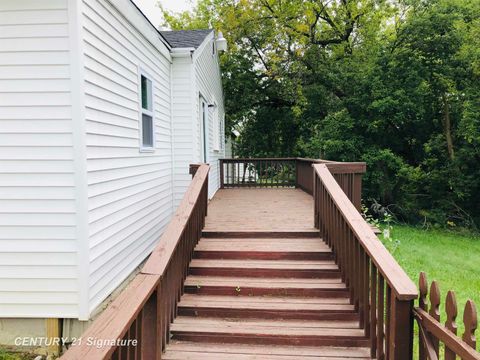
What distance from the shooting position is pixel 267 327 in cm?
345

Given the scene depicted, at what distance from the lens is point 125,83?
482cm

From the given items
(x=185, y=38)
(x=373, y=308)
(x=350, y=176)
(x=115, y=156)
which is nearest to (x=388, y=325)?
(x=373, y=308)

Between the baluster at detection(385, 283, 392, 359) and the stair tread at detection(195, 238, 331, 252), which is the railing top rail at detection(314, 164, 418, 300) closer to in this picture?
the baluster at detection(385, 283, 392, 359)

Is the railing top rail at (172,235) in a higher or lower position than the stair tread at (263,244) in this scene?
higher

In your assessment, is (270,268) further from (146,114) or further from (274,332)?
Answer: (146,114)

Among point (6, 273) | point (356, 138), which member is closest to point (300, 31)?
point (356, 138)

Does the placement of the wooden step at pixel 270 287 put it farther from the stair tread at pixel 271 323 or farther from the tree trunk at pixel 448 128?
the tree trunk at pixel 448 128

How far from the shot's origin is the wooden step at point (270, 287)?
390 cm

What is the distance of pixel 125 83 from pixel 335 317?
371cm

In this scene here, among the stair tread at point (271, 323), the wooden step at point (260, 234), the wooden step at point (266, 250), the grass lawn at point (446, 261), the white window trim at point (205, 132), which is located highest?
the white window trim at point (205, 132)

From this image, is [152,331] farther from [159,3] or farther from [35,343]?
[159,3]

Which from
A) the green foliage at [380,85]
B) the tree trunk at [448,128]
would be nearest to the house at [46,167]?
the green foliage at [380,85]

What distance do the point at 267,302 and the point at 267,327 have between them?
37 centimetres

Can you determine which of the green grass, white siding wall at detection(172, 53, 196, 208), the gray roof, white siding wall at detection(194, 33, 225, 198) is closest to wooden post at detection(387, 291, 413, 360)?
the green grass
